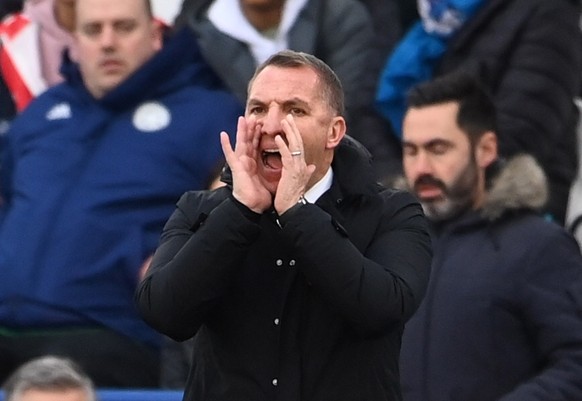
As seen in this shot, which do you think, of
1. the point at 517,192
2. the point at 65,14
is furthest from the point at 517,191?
the point at 65,14

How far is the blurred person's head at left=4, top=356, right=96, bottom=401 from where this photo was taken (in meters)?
5.17

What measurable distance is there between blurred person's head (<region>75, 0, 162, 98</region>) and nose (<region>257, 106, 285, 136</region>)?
315cm

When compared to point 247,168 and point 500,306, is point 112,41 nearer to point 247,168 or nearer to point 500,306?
point 500,306

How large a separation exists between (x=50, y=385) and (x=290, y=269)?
1.51 metres

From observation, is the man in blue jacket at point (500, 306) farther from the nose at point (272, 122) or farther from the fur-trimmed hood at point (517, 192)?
the nose at point (272, 122)

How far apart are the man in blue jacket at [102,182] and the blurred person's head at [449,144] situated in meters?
1.01

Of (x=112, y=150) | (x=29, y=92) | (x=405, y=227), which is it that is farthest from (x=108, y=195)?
(x=405, y=227)

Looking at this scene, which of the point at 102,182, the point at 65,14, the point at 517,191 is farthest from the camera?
the point at 65,14

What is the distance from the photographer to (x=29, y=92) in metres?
7.61

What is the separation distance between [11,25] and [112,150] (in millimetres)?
1436

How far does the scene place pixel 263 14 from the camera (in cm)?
720

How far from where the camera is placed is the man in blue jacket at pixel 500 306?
530 cm

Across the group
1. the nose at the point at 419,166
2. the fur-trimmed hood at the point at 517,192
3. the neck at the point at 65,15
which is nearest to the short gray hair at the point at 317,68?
the fur-trimmed hood at the point at 517,192

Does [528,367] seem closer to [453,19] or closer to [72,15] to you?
[453,19]
